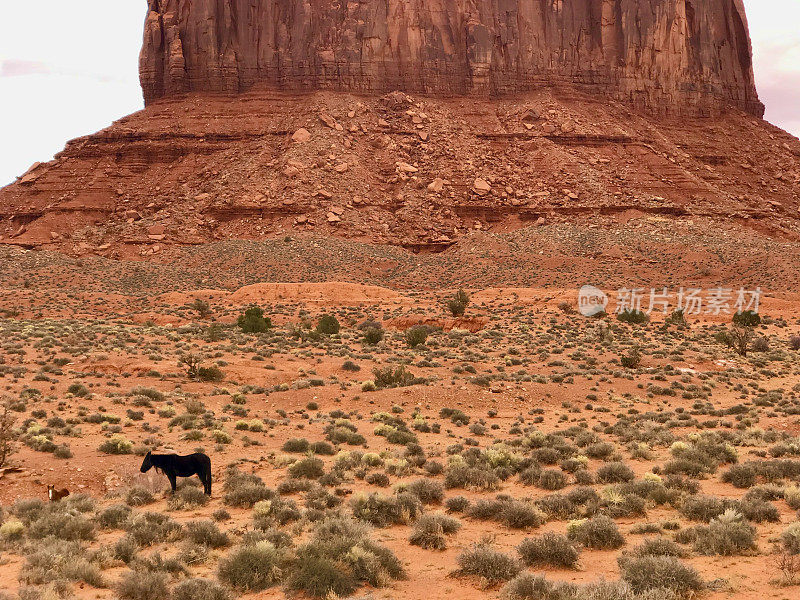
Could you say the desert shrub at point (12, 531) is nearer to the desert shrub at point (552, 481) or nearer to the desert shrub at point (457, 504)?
the desert shrub at point (457, 504)

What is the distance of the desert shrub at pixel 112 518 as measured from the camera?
1006 centimetres

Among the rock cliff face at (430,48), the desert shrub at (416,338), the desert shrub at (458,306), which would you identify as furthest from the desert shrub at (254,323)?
the rock cliff face at (430,48)

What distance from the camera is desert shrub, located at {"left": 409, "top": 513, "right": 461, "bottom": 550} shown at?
367 inches

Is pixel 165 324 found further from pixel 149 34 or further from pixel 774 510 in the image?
pixel 149 34

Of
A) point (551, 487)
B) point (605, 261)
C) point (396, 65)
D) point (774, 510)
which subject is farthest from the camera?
point (396, 65)

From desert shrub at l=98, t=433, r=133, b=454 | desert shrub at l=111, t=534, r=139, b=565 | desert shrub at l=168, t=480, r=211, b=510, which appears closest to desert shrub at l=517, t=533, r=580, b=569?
desert shrub at l=111, t=534, r=139, b=565

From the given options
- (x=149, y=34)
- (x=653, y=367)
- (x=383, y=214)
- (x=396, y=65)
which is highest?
(x=149, y=34)

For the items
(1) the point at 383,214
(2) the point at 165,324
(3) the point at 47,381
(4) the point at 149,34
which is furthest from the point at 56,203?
(3) the point at 47,381

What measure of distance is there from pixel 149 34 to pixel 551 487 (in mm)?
85407

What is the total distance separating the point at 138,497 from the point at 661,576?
740 centimetres

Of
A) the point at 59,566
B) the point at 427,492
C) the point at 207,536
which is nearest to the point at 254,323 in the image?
the point at 427,492

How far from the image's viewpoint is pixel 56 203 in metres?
71.2

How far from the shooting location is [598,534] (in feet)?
30.0

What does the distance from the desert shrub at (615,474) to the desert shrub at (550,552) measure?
11.6 feet
